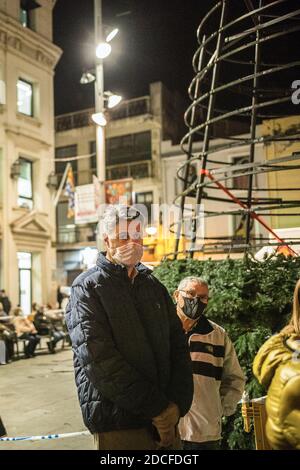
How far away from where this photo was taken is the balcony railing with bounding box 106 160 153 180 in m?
30.8

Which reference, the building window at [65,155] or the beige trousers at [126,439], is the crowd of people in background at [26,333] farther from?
the building window at [65,155]

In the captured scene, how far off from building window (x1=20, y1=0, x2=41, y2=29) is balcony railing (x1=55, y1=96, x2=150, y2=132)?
7071 mm

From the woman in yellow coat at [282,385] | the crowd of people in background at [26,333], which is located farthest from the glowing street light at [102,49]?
the woman in yellow coat at [282,385]

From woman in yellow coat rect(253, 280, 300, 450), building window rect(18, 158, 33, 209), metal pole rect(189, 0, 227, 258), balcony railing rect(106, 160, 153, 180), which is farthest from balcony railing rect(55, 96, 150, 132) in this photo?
woman in yellow coat rect(253, 280, 300, 450)

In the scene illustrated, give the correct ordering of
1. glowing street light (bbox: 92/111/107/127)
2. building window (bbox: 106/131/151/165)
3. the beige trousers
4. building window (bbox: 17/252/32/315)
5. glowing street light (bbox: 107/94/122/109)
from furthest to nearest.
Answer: building window (bbox: 106/131/151/165), building window (bbox: 17/252/32/315), glowing street light (bbox: 107/94/122/109), glowing street light (bbox: 92/111/107/127), the beige trousers

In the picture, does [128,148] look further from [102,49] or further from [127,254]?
[127,254]

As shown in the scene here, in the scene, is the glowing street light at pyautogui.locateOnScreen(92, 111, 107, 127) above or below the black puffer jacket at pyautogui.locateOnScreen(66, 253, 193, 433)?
above

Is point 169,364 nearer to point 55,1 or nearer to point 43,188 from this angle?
point 43,188

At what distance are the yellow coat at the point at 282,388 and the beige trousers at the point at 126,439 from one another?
2.15ft

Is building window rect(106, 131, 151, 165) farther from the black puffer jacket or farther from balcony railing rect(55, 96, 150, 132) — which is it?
the black puffer jacket

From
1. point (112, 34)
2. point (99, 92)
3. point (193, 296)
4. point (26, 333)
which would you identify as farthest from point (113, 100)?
point (193, 296)

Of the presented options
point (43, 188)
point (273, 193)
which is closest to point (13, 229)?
point (43, 188)

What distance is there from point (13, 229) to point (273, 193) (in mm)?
16121
